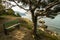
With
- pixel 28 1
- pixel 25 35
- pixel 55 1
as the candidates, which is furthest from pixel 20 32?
pixel 55 1

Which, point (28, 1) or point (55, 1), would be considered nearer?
point (55, 1)

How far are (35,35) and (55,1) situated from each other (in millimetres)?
3787

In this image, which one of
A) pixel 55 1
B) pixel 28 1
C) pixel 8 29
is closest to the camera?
pixel 55 1

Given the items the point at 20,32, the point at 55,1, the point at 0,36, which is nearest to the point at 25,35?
the point at 20,32

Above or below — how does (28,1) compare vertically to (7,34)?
above

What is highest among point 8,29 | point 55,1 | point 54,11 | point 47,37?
point 55,1

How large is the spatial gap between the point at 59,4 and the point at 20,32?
485 centimetres

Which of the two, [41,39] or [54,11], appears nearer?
[54,11]

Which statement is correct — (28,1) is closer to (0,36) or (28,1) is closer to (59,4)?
(59,4)

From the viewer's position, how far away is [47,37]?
54.0 ft

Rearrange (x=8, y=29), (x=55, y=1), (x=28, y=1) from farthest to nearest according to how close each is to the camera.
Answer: (x=8, y=29)
(x=28, y=1)
(x=55, y=1)

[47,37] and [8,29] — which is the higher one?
[8,29]

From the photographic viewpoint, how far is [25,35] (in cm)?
1550

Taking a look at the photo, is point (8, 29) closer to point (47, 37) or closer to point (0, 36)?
point (0, 36)
